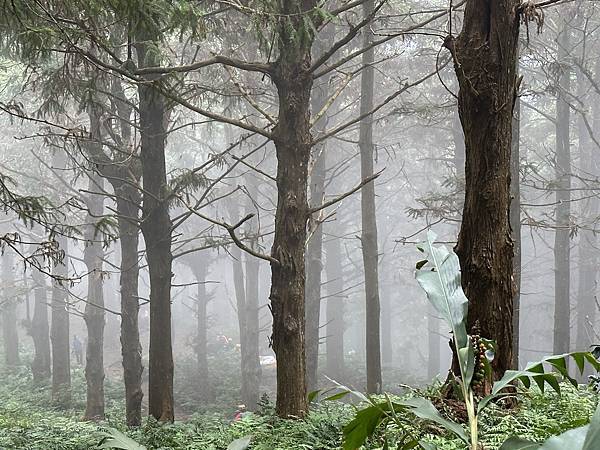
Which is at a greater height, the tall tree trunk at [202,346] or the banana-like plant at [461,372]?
the banana-like plant at [461,372]

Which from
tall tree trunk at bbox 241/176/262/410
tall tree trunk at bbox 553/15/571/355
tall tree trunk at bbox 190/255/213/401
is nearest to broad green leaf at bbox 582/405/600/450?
tall tree trunk at bbox 553/15/571/355

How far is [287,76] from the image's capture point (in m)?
6.80

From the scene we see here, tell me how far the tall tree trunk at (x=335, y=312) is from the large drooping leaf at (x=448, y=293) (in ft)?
65.2

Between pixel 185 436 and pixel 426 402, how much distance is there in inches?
182

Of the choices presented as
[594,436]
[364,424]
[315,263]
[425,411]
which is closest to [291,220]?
[364,424]

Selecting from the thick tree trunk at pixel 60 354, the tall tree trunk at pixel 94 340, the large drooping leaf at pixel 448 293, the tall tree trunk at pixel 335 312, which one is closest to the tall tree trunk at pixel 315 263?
the tall tree trunk at pixel 94 340

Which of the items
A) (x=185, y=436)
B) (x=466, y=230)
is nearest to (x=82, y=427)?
(x=185, y=436)

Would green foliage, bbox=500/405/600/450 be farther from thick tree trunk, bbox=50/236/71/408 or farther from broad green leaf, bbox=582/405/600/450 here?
thick tree trunk, bbox=50/236/71/408

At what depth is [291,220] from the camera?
6719 millimetres

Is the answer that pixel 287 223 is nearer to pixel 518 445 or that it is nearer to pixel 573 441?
pixel 518 445

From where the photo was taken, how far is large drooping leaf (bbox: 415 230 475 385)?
177 cm

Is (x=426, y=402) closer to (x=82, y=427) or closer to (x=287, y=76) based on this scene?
(x=287, y=76)

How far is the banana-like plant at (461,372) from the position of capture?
5.26 ft

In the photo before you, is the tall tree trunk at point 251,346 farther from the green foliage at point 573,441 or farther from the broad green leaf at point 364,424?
the green foliage at point 573,441
